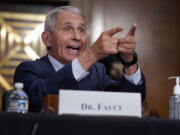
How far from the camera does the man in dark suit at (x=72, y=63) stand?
1910 millimetres

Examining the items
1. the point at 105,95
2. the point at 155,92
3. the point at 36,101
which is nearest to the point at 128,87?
the point at 36,101

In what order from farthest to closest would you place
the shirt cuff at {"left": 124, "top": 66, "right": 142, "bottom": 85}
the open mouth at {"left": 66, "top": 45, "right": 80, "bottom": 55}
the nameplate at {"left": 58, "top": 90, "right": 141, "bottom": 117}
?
the open mouth at {"left": 66, "top": 45, "right": 80, "bottom": 55} < the shirt cuff at {"left": 124, "top": 66, "right": 142, "bottom": 85} < the nameplate at {"left": 58, "top": 90, "right": 141, "bottom": 117}

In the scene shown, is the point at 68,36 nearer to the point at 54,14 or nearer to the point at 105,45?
the point at 54,14

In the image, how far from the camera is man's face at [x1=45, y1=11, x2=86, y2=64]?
234 cm

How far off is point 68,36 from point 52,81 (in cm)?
46

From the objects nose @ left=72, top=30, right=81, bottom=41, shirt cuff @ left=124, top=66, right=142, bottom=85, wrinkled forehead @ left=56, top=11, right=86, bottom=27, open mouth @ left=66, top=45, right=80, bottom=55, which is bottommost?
shirt cuff @ left=124, top=66, right=142, bottom=85

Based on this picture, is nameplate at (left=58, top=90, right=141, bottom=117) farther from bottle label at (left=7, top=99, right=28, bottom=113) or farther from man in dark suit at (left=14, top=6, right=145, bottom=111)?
man in dark suit at (left=14, top=6, right=145, bottom=111)

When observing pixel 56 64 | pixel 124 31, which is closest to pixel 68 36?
pixel 56 64

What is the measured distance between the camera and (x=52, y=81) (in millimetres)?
1944

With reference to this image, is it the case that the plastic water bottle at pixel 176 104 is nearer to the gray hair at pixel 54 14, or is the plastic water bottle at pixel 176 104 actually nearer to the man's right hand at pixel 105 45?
the man's right hand at pixel 105 45

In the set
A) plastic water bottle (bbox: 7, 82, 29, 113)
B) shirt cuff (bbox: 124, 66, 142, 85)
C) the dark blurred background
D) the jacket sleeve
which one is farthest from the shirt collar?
the dark blurred background

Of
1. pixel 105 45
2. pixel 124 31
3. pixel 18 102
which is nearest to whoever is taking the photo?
pixel 18 102

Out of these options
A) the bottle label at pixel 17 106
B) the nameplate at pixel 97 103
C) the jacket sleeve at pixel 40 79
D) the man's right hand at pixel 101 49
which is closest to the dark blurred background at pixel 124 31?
the jacket sleeve at pixel 40 79

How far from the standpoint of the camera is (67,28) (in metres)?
2.35
